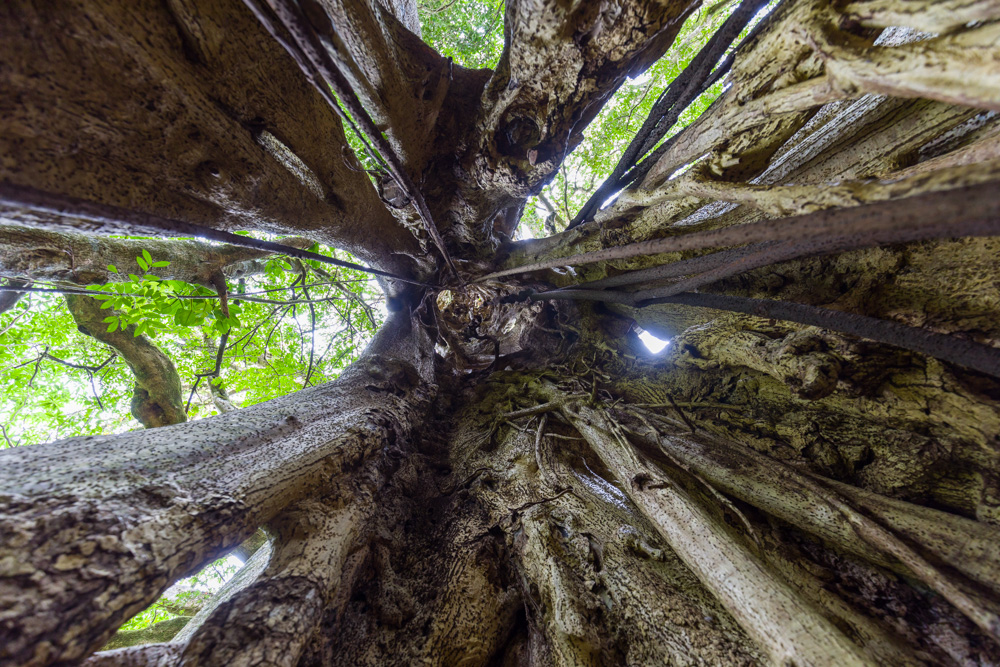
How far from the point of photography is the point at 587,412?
2.22 meters

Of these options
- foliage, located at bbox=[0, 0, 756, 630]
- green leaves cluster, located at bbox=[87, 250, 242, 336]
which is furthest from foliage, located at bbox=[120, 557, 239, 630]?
green leaves cluster, located at bbox=[87, 250, 242, 336]

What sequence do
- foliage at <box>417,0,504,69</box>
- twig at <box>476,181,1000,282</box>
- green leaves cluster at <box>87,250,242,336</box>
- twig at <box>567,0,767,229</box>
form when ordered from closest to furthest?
twig at <box>476,181,1000,282</box>, twig at <box>567,0,767,229</box>, green leaves cluster at <box>87,250,242,336</box>, foliage at <box>417,0,504,69</box>

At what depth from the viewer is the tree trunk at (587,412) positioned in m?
0.97

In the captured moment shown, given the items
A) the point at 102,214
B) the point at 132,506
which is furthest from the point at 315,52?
the point at 132,506

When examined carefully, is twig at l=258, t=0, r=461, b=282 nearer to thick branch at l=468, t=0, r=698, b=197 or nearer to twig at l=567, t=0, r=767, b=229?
thick branch at l=468, t=0, r=698, b=197

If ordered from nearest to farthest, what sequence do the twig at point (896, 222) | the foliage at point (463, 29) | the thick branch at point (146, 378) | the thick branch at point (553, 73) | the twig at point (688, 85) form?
the twig at point (896, 222)
the twig at point (688, 85)
the thick branch at point (553, 73)
the thick branch at point (146, 378)
the foliage at point (463, 29)

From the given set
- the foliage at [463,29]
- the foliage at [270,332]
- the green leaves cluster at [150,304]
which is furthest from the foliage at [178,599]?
the foliage at [463,29]

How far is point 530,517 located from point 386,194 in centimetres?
221

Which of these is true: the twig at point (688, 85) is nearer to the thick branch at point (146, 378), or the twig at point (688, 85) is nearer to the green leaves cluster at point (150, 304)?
the green leaves cluster at point (150, 304)

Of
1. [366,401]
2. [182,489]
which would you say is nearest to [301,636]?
[182,489]

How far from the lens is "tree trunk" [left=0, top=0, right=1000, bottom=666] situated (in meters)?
0.97

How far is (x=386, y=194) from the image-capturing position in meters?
2.48

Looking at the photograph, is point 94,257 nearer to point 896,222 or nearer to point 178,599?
point 896,222

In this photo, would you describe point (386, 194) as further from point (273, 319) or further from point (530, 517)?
point (273, 319)
